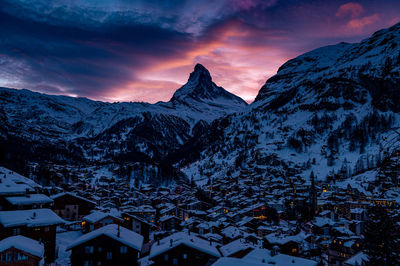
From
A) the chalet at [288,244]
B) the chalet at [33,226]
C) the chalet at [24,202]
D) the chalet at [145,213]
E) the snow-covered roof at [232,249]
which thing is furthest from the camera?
the chalet at [145,213]

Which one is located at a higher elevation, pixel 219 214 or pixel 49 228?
pixel 49 228

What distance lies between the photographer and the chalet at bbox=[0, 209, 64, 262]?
29703 mm

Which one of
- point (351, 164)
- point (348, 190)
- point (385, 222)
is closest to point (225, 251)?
point (385, 222)

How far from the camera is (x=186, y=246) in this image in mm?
29859

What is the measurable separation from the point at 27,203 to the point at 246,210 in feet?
197

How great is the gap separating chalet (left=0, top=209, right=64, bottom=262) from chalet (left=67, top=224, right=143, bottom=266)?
4.31 metres

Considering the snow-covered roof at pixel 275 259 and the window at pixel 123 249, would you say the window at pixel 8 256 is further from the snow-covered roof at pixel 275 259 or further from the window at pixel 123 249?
the snow-covered roof at pixel 275 259

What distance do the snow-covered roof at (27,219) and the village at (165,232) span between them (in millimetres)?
89

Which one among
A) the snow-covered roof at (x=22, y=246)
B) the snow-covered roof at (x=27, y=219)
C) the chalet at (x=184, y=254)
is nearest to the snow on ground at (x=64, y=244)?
the snow-covered roof at (x=27, y=219)

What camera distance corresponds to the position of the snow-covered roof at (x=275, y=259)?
31323mm

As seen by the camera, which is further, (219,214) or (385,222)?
(219,214)

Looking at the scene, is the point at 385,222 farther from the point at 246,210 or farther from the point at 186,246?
the point at 246,210

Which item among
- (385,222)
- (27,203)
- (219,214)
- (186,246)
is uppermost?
(385,222)

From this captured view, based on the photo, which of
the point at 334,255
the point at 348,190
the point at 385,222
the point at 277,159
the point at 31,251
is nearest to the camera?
the point at 385,222
